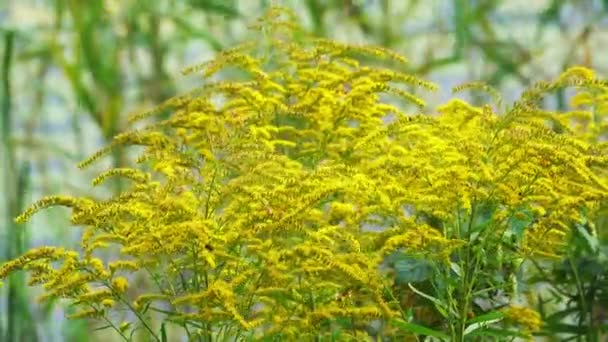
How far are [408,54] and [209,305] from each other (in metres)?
2.93

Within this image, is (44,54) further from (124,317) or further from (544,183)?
(544,183)

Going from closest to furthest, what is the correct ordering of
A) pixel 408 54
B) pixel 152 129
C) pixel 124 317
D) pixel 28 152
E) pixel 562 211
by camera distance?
pixel 562 211 → pixel 152 129 → pixel 124 317 → pixel 28 152 → pixel 408 54

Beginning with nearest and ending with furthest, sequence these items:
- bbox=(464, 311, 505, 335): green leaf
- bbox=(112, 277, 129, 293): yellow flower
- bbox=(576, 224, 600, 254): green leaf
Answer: bbox=(112, 277, 129, 293): yellow flower
bbox=(464, 311, 505, 335): green leaf
bbox=(576, 224, 600, 254): green leaf

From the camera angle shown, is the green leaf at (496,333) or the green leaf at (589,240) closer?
the green leaf at (496,333)

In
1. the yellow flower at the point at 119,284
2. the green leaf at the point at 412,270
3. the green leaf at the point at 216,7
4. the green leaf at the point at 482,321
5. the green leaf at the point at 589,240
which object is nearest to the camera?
the yellow flower at the point at 119,284

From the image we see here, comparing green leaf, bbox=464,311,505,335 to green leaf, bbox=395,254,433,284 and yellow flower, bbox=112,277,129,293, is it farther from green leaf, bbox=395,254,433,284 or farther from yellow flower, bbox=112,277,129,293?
yellow flower, bbox=112,277,129,293

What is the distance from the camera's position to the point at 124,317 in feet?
15.5

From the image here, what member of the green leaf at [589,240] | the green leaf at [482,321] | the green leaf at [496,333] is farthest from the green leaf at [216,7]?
the green leaf at [496,333]

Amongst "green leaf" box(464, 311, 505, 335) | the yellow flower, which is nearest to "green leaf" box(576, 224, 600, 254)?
"green leaf" box(464, 311, 505, 335)

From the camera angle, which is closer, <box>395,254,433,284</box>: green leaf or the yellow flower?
the yellow flower

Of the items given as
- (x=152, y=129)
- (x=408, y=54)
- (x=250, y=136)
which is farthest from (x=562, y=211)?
(x=408, y=54)

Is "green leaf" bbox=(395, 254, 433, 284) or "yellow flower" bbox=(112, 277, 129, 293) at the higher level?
"green leaf" bbox=(395, 254, 433, 284)

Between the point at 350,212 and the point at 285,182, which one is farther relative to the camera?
the point at 350,212

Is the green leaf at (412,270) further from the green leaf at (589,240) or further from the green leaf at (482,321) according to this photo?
the green leaf at (589,240)
